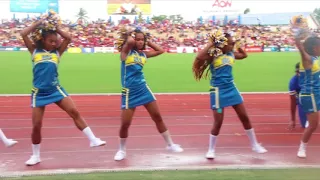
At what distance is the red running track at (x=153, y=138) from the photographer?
665cm

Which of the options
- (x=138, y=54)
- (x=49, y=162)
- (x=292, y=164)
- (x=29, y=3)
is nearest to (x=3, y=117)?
(x=49, y=162)

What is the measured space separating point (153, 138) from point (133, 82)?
2117 millimetres

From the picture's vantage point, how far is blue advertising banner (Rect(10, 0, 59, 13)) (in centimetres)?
5828

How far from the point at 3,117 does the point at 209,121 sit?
4.65m

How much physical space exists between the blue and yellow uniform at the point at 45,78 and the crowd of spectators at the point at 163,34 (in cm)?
4264

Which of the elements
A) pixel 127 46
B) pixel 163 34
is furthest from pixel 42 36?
pixel 163 34

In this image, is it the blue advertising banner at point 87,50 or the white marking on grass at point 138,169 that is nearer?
the white marking on grass at point 138,169

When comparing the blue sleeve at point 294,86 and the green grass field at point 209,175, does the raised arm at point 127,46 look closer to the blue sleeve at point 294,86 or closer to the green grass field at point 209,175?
the green grass field at point 209,175

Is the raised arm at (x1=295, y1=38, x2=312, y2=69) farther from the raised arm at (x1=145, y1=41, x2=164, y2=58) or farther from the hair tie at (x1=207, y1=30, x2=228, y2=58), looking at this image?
the raised arm at (x1=145, y1=41, x2=164, y2=58)

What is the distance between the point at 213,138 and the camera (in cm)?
692

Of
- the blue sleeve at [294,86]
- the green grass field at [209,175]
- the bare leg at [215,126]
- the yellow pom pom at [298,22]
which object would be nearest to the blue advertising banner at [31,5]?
the blue sleeve at [294,86]

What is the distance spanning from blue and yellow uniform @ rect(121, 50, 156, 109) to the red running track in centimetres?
86

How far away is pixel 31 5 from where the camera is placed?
5869cm

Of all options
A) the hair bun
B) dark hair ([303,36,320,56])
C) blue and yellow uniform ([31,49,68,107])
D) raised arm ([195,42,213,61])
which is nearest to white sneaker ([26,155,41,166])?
blue and yellow uniform ([31,49,68,107])
